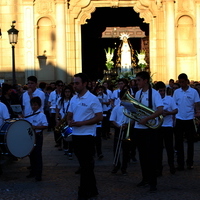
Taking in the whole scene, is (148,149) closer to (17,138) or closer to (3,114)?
(17,138)

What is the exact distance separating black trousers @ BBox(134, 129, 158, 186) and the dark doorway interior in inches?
907

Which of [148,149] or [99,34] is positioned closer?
[148,149]

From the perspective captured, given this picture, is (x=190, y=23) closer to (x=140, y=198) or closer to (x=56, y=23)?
(x=56, y=23)

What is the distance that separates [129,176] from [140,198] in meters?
1.97

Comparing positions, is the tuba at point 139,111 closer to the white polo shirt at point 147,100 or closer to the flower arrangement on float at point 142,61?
the white polo shirt at point 147,100

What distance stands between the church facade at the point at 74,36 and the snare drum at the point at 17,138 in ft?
53.5

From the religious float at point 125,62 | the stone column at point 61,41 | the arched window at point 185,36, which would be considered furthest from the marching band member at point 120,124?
the arched window at point 185,36

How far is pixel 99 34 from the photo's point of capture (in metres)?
33.6

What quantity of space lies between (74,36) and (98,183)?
1802 cm

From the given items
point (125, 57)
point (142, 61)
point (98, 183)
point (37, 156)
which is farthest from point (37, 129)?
point (125, 57)

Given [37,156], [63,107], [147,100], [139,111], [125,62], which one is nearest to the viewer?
[139,111]

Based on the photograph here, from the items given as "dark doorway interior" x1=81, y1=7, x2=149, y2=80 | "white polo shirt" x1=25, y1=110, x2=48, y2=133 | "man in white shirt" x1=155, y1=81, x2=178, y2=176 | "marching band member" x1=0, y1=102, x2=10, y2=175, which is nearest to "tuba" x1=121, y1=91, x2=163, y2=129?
"man in white shirt" x1=155, y1=81, x2=178, y2=176

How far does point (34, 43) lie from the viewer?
26.5 m

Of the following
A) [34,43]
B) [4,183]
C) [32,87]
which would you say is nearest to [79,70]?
[34,43]
